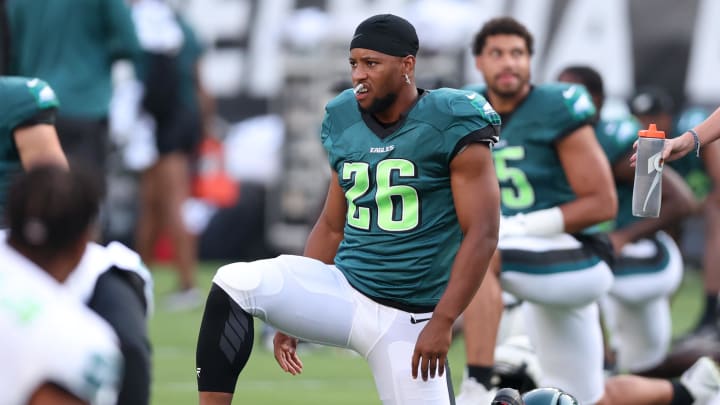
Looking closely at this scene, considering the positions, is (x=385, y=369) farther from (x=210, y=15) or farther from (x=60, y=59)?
(x=210, y=15)

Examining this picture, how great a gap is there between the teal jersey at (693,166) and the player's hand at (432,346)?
180 inches

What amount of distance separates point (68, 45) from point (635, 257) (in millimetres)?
3253

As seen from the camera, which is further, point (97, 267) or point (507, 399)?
point (507, 399)

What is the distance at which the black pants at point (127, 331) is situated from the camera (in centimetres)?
368

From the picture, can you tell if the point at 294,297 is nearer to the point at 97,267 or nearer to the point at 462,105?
the point at 462,105

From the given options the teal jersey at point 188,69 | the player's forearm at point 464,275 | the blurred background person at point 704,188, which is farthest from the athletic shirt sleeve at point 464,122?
the teal jersey at point 188,69

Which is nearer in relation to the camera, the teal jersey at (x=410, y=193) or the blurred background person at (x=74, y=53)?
the teal jersey at (x=410, y=193)

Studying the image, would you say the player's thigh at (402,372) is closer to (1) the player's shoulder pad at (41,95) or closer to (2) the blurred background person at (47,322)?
(2) the blurred background person at (47,322)

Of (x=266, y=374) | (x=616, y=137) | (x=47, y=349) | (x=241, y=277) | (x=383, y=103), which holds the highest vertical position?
(x=383, y=103)

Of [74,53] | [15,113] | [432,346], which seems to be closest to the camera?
[432,346]

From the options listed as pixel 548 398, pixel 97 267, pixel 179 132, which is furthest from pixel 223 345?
pixel 179 132

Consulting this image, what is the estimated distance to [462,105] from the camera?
443 cm

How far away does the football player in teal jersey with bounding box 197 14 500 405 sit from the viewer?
4379 millimetres

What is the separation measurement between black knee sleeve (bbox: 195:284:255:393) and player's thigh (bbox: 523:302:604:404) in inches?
67.5
